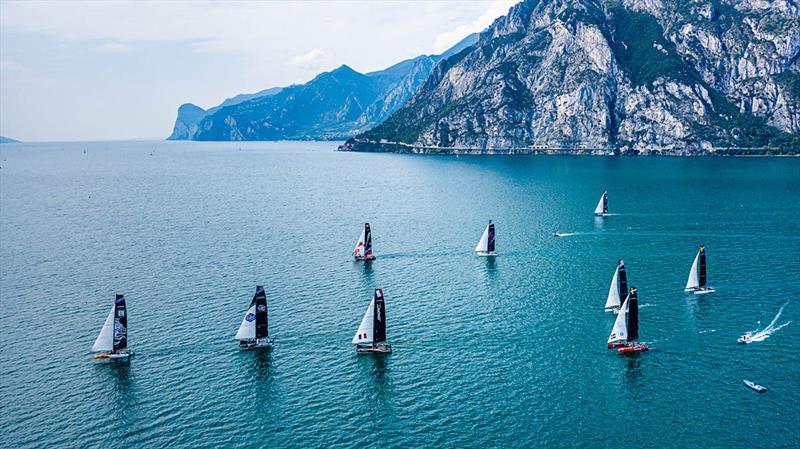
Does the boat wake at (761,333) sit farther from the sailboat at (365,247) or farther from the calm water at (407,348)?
the sailboat at (365,247)

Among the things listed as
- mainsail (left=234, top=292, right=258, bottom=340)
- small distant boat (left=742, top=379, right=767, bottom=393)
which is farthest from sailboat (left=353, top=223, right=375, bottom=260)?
Result: small distant boat (left=742, top=379, right=767, bottom=393)

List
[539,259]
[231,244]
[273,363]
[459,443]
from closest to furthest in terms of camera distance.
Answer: [459,443]
[273,363]
[539,259]
[231,244]

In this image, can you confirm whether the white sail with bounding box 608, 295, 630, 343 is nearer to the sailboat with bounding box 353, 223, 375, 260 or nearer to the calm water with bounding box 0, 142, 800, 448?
the calm water with bounding box 0, 142, 800, 448

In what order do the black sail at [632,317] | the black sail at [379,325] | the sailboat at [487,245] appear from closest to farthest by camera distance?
1. the black sail at [632,317]
2. the black sail at [379,325]
3. the sailboat at [487,245]

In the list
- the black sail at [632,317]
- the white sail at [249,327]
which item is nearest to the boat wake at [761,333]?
the black sail at [632,317]

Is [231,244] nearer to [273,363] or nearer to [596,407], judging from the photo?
[273,363]

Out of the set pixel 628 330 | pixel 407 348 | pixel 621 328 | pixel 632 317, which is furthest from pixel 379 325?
pixel 632 317

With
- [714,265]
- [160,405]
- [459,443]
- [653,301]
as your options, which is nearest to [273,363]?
Result: [160,405]

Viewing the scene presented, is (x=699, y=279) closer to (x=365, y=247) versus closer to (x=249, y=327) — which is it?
(x=365, y=247)
